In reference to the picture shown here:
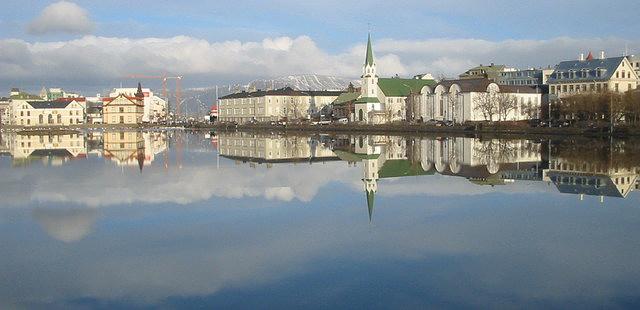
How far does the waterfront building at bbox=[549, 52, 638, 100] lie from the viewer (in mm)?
54812

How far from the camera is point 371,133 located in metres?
56.0

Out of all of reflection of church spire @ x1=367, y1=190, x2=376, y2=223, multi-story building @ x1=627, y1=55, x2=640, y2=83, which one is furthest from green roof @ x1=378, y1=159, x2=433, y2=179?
multi-story building @ x1=627, y1=55, x2=640, y2=83

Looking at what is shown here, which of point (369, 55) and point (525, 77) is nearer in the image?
point (369, 55)

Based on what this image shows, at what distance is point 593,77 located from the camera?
55969mm

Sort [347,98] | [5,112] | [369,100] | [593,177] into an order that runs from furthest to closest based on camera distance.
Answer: [5,112] → [347,98] → [369,100] → [593,177]

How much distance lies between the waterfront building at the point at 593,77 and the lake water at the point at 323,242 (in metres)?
41.8

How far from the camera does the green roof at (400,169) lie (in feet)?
60.6

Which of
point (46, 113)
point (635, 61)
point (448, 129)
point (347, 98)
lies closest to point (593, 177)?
point (448, 129)

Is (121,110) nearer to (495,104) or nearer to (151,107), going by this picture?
(151,107)

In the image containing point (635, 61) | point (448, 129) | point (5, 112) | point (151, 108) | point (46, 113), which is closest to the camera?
point (448, 129)

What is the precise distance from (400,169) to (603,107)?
30.6 m

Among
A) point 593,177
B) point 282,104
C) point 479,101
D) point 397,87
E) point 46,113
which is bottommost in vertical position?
point 593,177

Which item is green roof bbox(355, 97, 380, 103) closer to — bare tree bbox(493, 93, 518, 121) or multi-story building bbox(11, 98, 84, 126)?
bare tree bbox(493, 93, 518, 121)

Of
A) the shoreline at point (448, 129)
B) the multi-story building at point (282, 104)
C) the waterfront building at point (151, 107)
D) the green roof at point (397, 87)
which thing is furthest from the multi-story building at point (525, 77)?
the waterfront building at point (151, 107)
